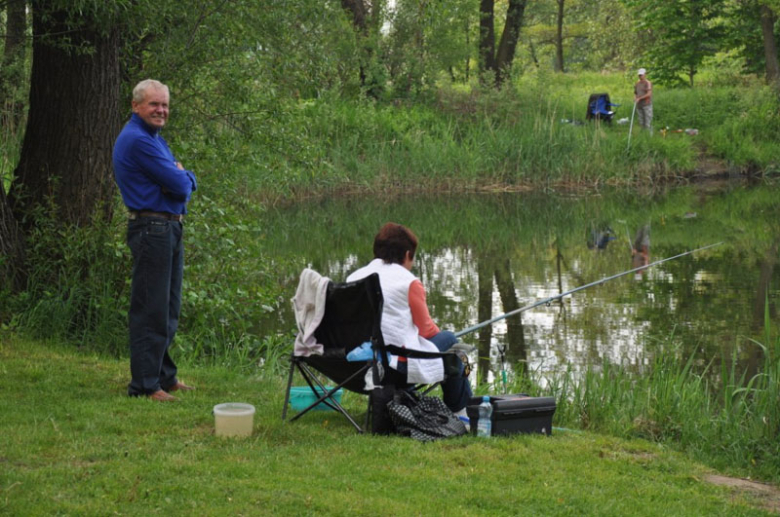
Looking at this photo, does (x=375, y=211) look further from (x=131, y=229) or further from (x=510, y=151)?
(x=131, y=229)

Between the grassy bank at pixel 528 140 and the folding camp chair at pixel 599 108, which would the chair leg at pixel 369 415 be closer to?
the grassy bank at pixel 528 140

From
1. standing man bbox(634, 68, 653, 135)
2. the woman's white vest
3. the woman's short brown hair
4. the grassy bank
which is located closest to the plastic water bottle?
the woman's white vest

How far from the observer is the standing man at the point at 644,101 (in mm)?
25766

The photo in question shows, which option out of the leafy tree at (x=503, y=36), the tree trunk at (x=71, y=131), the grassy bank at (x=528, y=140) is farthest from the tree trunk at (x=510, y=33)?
the tree trunk at (x=71, y=131)

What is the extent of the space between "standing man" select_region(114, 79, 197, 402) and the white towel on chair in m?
0.78

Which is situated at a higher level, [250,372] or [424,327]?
[424,327]

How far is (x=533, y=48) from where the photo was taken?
167ft

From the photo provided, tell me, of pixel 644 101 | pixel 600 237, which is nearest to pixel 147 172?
pixel 600 237

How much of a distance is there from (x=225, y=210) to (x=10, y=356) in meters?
2.14

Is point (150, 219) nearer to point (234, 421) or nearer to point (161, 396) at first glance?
point (161, 396)

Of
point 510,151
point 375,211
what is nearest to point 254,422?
point 375,211

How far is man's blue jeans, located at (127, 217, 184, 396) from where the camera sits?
560 cm

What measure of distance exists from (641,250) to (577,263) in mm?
1618

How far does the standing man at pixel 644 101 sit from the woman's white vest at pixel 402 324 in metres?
21.1
